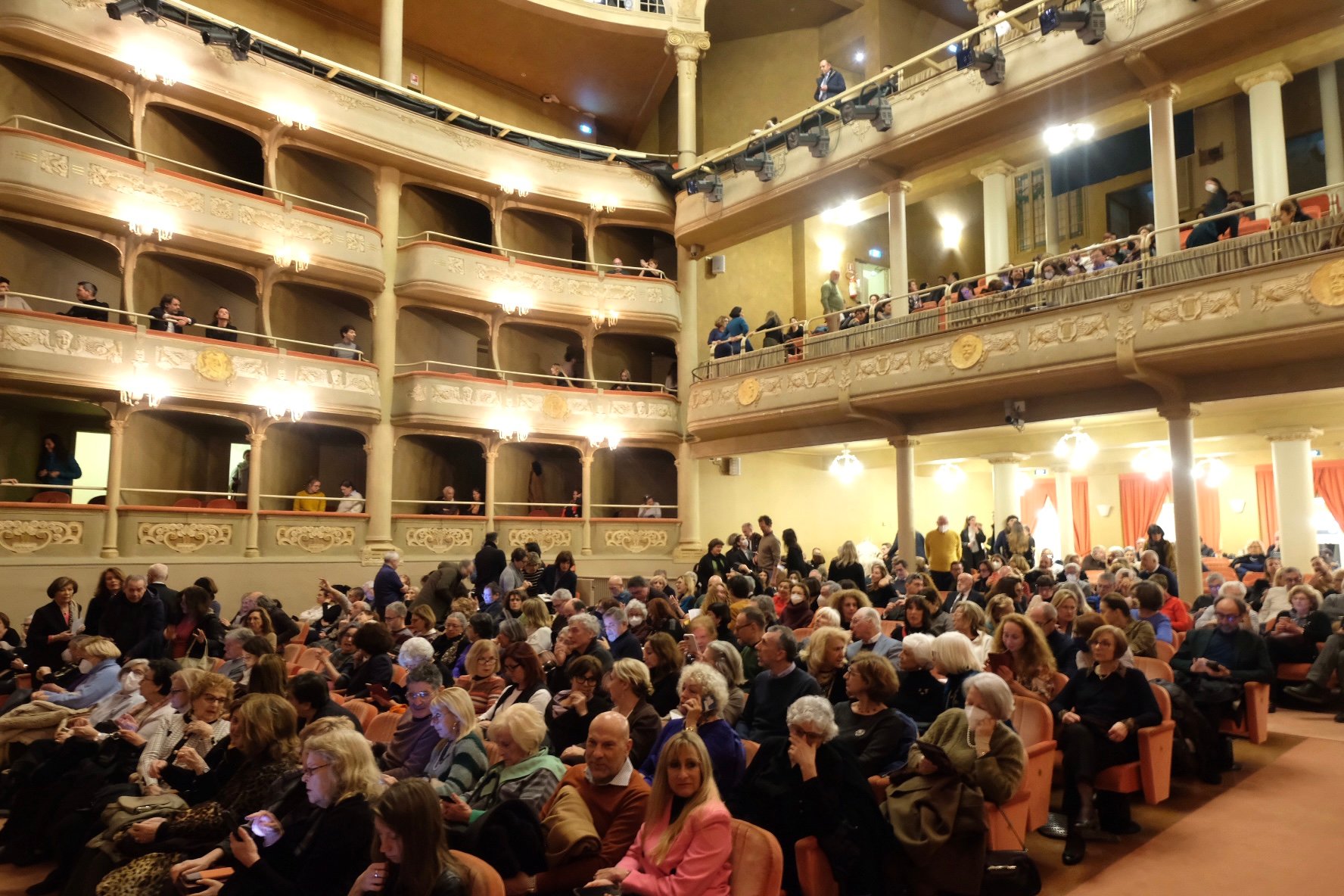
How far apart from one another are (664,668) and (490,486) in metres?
10.1

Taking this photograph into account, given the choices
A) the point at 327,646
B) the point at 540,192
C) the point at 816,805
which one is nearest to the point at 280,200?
the point at 540,192

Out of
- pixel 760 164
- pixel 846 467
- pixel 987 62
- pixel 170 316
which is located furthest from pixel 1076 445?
pixel 170 316

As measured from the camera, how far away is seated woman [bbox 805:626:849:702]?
448 cm

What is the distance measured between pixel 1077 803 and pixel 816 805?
75.8 inches

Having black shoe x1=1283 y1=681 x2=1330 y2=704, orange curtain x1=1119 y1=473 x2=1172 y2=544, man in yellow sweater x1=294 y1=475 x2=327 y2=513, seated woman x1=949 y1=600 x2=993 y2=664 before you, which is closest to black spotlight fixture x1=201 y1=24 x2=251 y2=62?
man in yellow sweater x1=294 y1=475 x2=327 y2=513

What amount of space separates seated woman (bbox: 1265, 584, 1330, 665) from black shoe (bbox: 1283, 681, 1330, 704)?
0.80 feet

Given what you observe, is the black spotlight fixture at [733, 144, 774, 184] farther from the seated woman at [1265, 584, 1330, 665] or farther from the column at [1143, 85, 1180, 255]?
the seated woman at [1265, 584, 1330, 665]

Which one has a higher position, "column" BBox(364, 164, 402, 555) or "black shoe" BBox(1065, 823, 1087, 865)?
"column" BBox(364, 164, 402, 555)

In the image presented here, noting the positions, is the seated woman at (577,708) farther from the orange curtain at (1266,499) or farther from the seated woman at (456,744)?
the orange curtain at (1266,499)

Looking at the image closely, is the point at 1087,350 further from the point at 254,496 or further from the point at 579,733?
the point at 254,496

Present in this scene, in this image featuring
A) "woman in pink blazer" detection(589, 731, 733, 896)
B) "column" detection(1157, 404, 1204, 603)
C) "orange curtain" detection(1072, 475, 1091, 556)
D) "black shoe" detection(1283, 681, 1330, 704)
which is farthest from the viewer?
"orange curtain" detection(1072, 475, 1091, 556)

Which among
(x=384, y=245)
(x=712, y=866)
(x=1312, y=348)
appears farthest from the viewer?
(x=384, y=245)

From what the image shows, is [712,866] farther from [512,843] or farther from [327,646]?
[327,646]

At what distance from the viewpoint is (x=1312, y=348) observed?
8320mm
